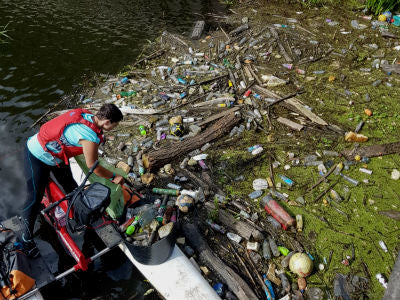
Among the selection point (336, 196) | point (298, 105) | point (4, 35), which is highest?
point (4, 35)

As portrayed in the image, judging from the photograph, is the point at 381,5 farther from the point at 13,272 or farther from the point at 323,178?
the point at 13,272

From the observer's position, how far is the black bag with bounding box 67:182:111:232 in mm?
4574

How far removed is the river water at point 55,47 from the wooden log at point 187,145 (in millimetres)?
2419

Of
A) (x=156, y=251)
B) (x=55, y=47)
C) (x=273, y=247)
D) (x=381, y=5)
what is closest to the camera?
(x=156, y=251)

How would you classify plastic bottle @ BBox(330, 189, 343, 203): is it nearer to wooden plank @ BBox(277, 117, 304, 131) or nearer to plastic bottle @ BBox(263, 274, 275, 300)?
wooden plank @ BBox(277, 117, 304, 131)

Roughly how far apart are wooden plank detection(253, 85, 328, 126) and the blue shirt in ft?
18.8

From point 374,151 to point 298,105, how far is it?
7.66 ft

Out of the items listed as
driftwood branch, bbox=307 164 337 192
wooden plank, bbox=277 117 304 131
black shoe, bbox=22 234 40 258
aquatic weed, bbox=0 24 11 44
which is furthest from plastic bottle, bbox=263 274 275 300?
aquatic weed, bbox=0 24 11 44

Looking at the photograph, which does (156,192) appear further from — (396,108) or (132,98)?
(396,108)

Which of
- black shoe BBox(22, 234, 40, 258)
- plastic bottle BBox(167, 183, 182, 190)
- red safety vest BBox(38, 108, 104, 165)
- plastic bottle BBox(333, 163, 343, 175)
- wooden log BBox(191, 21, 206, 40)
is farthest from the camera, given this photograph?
wooden log BBox(191, 21, 206, 40)

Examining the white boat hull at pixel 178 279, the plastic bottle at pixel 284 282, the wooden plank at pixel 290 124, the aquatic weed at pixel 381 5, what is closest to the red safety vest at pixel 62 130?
the white boat hull at pixel 178 279

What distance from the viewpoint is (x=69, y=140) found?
4910mm

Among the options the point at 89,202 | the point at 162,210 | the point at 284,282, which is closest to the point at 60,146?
the point at 89,202

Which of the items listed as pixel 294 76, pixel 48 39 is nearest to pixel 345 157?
pixel 294 76
